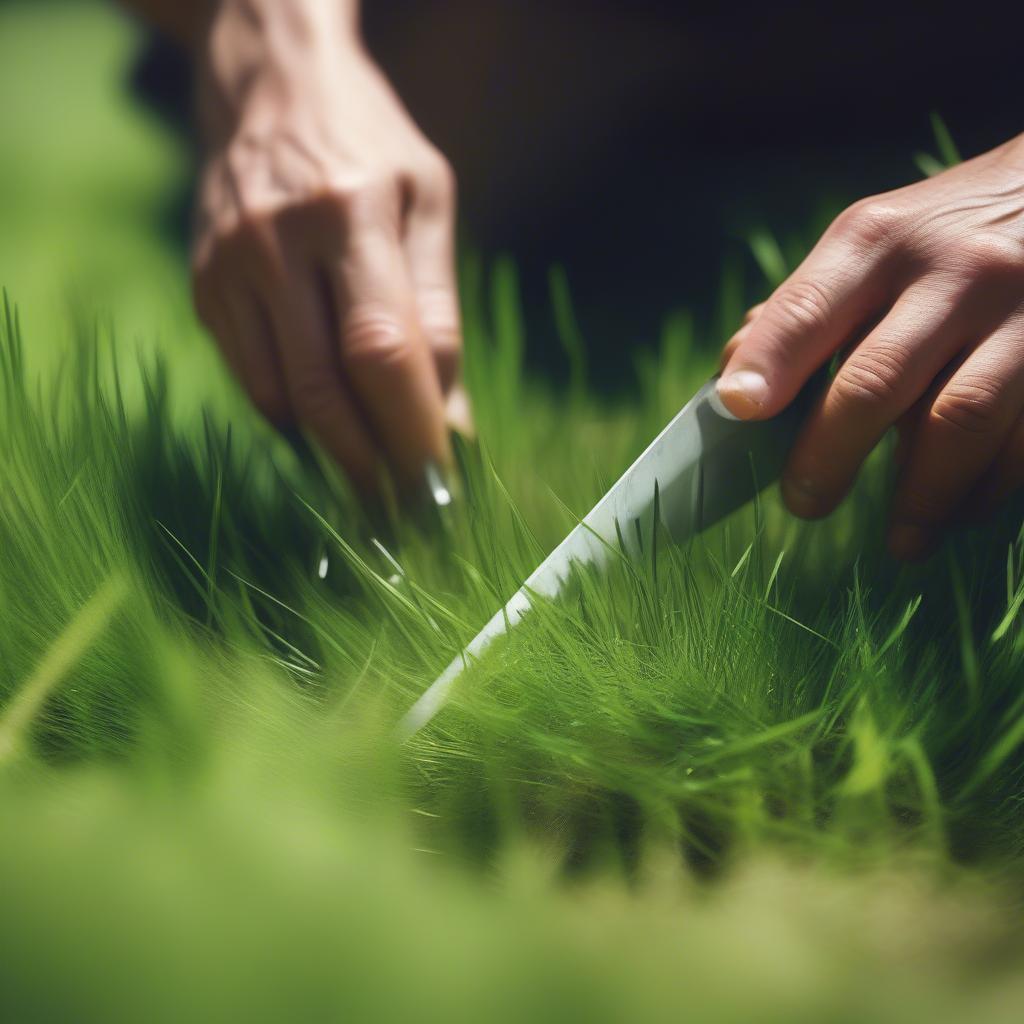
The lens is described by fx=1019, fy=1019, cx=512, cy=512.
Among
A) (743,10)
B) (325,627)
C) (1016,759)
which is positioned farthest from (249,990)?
(743,10)

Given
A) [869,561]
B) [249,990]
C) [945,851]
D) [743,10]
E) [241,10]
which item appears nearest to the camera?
[249,990]

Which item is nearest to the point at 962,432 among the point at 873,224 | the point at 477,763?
the point at 873,224

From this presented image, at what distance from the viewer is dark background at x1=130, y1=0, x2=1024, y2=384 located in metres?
1.24

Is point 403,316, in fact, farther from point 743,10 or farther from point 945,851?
point 743,10

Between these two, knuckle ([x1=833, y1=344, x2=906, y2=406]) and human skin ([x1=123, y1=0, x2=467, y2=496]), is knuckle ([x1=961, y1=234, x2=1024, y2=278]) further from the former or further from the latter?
human skin ([x1=123, y1=0, x2=467, y2=496])

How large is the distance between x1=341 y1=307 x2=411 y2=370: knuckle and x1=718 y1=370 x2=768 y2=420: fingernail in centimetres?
20

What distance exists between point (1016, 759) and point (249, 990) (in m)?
0.35

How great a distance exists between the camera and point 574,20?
136 centimetres

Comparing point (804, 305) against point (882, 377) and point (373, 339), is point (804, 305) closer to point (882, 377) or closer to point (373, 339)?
point (882, 377)

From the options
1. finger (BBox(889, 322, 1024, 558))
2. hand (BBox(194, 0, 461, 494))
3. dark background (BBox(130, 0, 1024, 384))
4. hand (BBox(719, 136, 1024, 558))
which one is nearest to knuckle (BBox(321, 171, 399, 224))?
hand (BBox(194, 0, 461, 494))

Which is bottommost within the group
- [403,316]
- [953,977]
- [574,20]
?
[953,977]

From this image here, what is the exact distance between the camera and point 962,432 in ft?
1.68

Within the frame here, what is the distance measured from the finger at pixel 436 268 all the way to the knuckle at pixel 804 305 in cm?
23

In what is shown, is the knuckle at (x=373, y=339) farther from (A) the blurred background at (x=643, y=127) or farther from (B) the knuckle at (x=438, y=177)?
(A) the blurred background at (x=643, y=127)
